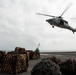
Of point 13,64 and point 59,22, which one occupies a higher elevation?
point 59,22

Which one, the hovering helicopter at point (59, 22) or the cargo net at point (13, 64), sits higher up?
the hovering helicopter at point (59, 22)

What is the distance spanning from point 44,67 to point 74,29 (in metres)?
41.6

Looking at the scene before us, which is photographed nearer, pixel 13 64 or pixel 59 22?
pixel 13 64

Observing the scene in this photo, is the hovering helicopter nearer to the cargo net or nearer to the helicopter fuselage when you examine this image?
the helicopter fuselage

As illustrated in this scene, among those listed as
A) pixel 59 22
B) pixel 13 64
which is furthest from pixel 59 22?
pixel 13 64

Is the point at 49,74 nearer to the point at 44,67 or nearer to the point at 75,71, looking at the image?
the point at 44,67

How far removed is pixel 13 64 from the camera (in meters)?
11.0

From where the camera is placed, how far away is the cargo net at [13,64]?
1095cm

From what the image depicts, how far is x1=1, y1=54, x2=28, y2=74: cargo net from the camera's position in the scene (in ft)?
35.9

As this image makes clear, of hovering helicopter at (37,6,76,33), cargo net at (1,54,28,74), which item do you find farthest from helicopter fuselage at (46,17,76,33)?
cargo net at (1,54,28,74)

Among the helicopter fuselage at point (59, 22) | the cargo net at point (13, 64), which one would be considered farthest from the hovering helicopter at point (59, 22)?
the cargo net at point (13, 64)

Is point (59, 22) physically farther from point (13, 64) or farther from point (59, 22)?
point (13, 64)

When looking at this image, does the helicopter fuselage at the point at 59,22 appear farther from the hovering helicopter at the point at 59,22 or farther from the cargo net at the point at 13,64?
the cargo net at the point at 13,64

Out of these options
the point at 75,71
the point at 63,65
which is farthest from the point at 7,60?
the point at 75,71
